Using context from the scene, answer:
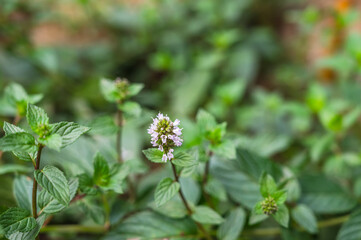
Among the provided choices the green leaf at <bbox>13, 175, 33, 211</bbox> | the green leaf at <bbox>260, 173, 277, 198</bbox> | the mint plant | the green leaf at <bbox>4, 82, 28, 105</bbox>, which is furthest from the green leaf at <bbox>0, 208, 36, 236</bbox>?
the green leaf at <bbox>260, 173, 277, 198</bbox>

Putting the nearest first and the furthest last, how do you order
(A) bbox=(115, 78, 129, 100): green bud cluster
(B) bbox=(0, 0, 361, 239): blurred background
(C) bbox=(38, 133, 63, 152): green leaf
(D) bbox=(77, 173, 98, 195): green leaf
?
(C) bbox=(38, 133, 63, 152): green leaf, (D) bbox=(77, 173, 98, 195): green leaf, (A) bbox=(115, 78, 129, 100): green bud cluster, (B) bbox=(0, 0, 361, 239): blurred background

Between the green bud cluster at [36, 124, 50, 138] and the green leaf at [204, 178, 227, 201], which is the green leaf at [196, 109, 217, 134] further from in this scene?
the green bud cluster at [36, 124, 50, 138]

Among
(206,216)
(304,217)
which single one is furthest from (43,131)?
(304,217)

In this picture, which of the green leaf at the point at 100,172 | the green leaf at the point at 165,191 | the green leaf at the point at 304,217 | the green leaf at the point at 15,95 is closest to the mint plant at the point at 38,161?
the green leaf at the point at 100,172

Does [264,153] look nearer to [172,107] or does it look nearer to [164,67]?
[172,107]

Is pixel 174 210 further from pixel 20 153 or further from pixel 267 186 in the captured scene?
pixel 20 153

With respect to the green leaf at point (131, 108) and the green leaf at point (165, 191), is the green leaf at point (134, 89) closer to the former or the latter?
the green leaf at point (131, 108)

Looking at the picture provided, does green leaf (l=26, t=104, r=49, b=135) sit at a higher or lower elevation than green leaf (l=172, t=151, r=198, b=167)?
higher

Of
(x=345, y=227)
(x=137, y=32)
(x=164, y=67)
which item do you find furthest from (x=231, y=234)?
(x=137, y=32)
